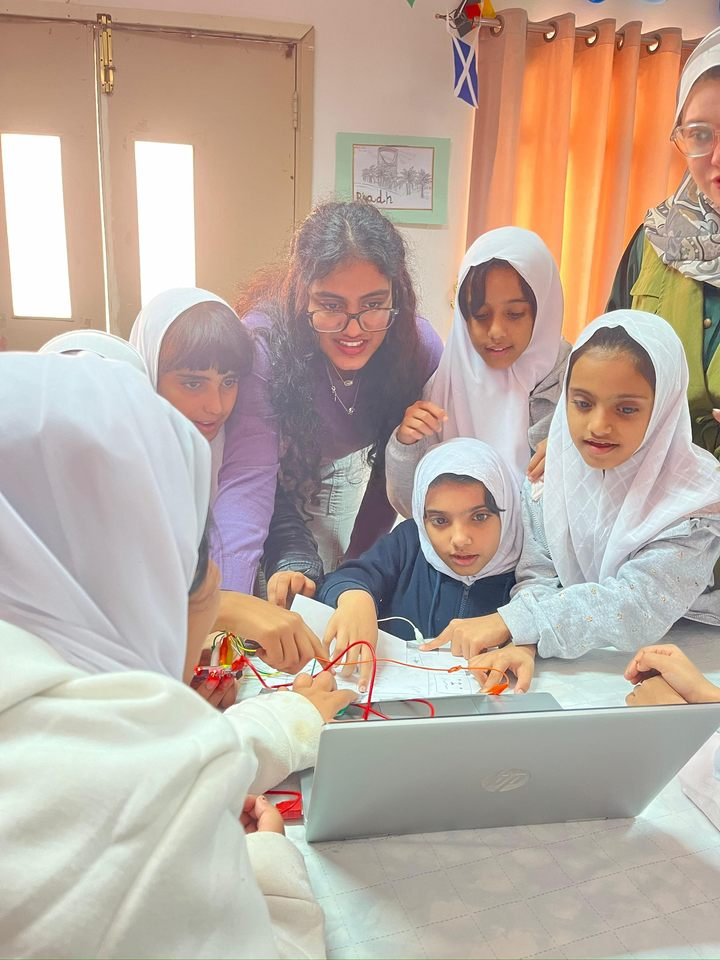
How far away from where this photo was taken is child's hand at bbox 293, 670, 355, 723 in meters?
0.95

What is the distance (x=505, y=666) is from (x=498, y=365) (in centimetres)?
44

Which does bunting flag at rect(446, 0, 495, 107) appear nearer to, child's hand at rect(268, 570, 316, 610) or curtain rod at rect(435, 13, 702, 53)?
curtain rod at rect(435, 13, 702, 53)

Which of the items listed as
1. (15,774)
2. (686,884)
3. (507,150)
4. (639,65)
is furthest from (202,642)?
(639,65)

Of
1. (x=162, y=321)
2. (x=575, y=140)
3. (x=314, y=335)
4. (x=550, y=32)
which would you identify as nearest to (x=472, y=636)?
(x=314, y=335)

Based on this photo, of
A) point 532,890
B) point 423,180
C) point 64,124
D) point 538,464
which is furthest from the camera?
point 538,464

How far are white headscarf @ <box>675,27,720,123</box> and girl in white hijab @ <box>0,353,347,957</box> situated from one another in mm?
914

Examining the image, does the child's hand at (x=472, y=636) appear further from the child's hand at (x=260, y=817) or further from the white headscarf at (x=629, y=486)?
the child's hand at (x=260, y=817)

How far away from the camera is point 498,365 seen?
1107mm

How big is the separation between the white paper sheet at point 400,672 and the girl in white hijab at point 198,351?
0.84 feet

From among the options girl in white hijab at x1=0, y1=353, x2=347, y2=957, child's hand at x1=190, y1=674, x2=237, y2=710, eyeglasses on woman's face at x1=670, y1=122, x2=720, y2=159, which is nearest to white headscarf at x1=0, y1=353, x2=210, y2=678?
girl in white hijab at x1=0, y1=353, x2=347, y2=957

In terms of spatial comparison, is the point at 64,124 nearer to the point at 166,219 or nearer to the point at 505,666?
the point at 166,219

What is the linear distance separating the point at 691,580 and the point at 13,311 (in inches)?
42.3

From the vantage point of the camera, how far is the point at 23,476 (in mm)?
579

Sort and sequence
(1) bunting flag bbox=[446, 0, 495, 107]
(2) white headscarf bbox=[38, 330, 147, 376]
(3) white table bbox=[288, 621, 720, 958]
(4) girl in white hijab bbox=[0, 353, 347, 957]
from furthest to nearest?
(1) bunting flag bbox=[446, 0, 495, 107], (2) white headscarf bbox=[38, 330, 147, 376], (3) white table bbox=[288, 621, 720, 958], (4) girl in white hijab bbox=[0, 353, 347, 957]
